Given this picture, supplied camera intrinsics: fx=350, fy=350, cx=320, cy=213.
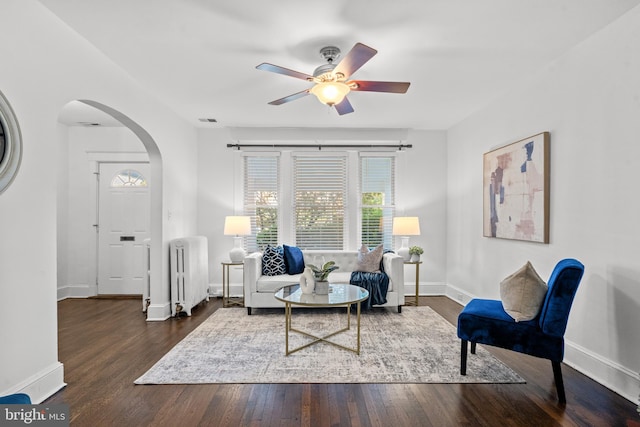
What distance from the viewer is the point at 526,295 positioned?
2.44 metres

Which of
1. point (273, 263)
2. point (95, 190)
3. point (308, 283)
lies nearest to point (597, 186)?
point (308, 283)

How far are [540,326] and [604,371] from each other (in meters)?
0.67

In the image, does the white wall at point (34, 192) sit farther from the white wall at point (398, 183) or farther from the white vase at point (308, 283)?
the white wall at point (398, 183)

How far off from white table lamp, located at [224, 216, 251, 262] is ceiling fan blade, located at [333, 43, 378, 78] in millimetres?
2848

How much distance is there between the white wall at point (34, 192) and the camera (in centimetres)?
207

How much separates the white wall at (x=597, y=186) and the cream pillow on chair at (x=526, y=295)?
533mm

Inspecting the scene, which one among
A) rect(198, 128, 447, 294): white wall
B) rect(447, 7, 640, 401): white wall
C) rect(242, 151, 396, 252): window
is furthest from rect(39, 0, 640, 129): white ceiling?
rect(242, 151, 396, 252): window

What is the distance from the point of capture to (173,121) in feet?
14.8

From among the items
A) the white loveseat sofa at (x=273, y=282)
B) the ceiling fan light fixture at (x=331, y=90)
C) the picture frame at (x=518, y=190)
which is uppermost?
the ceiling fan light fixture at (x=331, y=90)

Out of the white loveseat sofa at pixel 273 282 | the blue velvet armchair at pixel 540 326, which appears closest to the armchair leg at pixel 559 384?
the blue velvet armchair at pixel 540 326

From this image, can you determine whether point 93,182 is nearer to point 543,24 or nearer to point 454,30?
point 454,30

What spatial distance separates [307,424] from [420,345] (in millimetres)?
1610

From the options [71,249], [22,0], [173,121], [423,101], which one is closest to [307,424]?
[22,0]

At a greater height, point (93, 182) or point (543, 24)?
point (543, 24)
